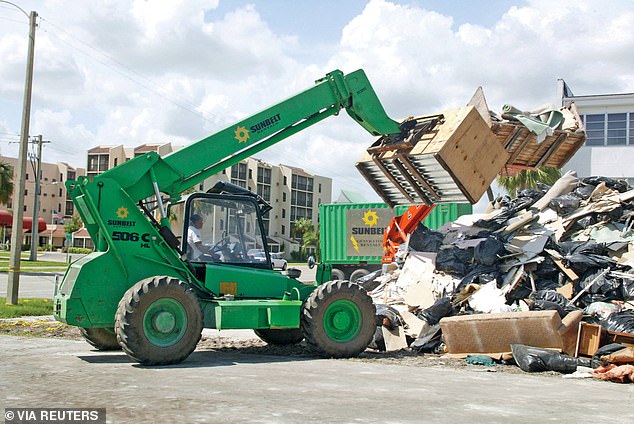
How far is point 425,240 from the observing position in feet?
50.5

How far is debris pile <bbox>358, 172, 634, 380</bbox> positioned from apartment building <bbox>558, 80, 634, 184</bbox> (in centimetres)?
1915

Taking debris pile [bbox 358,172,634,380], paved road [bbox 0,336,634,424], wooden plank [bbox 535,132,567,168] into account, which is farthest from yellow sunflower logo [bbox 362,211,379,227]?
paved road [bbox 0,336,634,424]

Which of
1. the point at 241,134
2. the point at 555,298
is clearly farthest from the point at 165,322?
the point at 555,298

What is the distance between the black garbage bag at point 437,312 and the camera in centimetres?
1188

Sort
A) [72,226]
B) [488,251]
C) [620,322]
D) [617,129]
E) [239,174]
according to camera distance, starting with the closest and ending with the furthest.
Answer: [620,322]
[488,251]
[617,129]
[72,226]
[239,174]

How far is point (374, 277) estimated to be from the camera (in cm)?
1709

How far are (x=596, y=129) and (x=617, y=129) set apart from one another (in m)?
0.92

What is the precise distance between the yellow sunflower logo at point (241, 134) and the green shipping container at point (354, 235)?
15581 mm

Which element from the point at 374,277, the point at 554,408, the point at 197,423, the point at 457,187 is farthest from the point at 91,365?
the point at 374,277

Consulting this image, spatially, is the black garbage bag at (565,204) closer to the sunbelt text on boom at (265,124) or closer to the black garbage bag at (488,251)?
the black garbage bag at (488,251)

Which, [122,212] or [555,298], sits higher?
[122,212]

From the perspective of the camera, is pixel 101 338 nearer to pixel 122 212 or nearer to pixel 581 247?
pixel 122 212

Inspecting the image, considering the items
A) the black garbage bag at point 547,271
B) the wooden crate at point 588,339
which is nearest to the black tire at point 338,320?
the wooden crate at point 588,339

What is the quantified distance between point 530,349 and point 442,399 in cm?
320
